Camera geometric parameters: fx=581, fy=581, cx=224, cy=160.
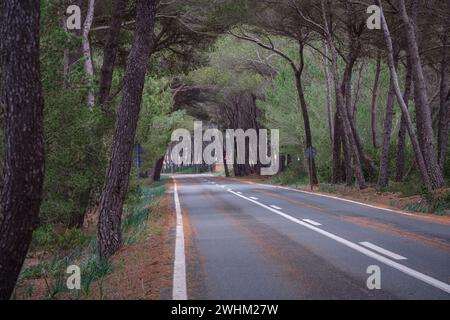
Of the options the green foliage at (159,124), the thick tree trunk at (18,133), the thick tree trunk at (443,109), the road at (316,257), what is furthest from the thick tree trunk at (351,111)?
the thick tree trunk at (18,133)

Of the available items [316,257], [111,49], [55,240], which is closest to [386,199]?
[111,49]

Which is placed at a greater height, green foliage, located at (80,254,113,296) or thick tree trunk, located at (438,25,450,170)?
thick tree trunk, located at (438,25,450,170)

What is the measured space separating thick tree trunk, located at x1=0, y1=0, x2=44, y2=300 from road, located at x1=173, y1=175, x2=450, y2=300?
1.97 meters

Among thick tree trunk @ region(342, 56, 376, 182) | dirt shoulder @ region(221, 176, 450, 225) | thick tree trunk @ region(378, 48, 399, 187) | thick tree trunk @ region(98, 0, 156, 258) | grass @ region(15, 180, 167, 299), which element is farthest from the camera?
thick tree trunk @ region(342, 56, 376, 182)

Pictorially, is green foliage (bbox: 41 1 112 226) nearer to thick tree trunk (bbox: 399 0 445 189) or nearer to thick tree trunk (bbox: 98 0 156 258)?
thick tree trunk (bbox: 98 0 156 258)

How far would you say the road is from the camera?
6.61 meters

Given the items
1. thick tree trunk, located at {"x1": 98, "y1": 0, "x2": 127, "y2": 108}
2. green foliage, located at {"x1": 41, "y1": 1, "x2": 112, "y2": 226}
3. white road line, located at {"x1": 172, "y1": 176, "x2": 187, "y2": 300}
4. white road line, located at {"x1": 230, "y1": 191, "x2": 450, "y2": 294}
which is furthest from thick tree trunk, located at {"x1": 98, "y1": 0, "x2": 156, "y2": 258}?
thick tree trunk, located at {"x1": 98, "y1": 0, "x2": 127, "y2": 108}

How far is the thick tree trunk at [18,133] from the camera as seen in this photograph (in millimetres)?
5484

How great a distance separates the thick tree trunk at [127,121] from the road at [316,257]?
1507 millimetres

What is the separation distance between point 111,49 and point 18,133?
1021 cm

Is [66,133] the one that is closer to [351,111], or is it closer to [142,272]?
[142,272]

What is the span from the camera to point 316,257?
356 inches
